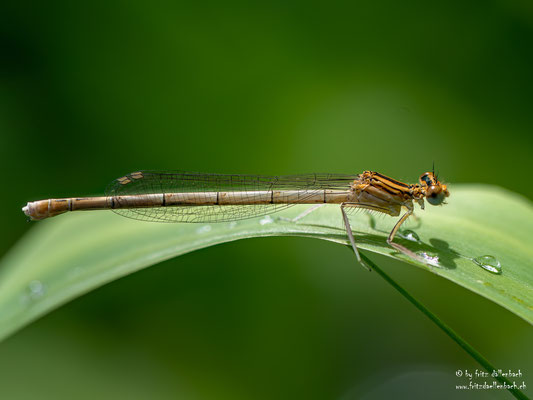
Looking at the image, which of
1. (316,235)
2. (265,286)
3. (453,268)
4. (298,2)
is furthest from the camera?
(298,2)

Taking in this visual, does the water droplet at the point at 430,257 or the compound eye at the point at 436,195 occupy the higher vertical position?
the compound eye at the point at 436,195

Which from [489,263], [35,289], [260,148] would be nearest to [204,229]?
[35,289]

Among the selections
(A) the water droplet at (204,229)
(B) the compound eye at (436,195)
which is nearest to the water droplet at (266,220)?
(A) the water droplet at (204,229)

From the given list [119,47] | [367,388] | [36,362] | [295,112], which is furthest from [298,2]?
[36,362]

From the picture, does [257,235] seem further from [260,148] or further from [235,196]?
[260,148]

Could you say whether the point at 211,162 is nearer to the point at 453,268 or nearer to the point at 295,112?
the point at 295,112

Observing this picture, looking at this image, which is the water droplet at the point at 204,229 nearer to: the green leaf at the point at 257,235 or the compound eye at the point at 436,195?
the green leaf at the point at 257,235

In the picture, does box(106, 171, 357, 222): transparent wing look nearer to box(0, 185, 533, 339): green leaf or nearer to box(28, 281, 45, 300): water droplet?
box(0, 185, 533, 339): green leaf
